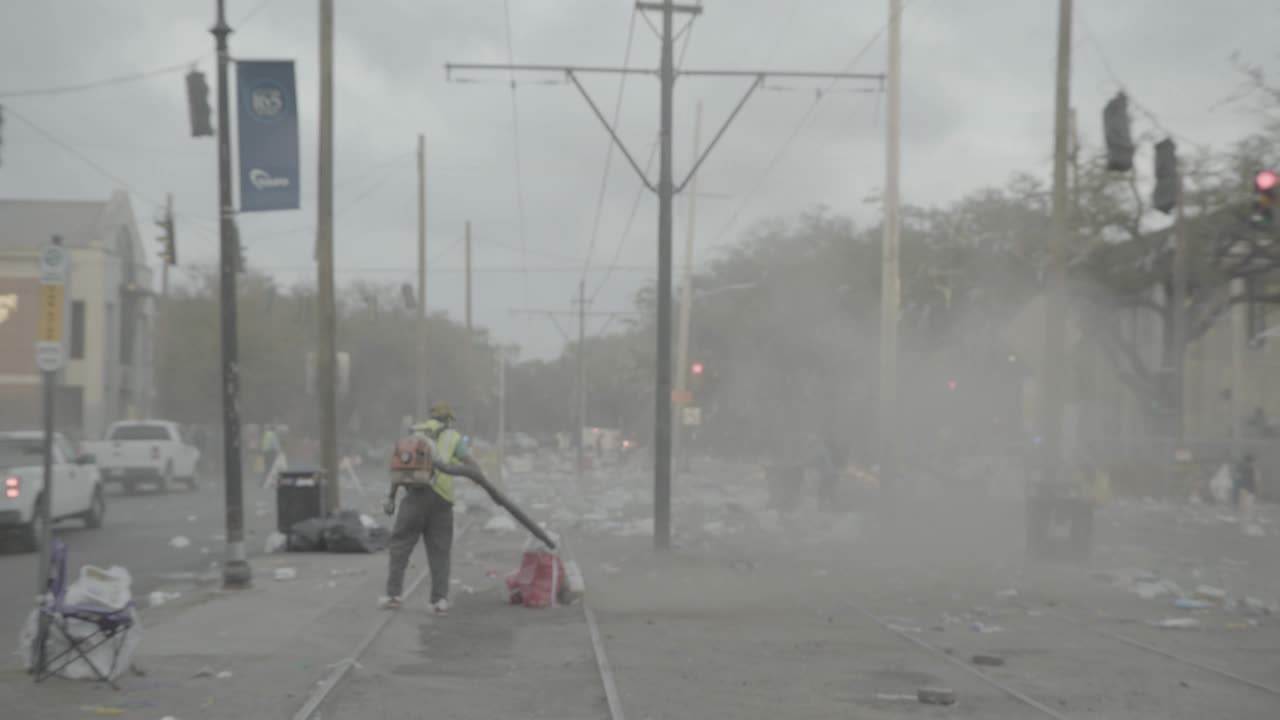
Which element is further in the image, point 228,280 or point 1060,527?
point 1060,527

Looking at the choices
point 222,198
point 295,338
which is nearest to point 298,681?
point 222,198

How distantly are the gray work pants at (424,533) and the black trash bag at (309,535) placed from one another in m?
6.59

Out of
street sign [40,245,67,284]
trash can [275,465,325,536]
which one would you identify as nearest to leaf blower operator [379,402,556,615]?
street sign [40,245,67,284]

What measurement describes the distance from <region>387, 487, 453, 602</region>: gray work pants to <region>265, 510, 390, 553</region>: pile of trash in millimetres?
6334

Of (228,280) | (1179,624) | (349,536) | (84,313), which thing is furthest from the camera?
(84,313)

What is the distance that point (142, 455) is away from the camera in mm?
35438

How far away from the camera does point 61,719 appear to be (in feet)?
25.1

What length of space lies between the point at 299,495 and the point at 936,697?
518 inches

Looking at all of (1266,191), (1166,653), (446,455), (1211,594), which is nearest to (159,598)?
(446,455)

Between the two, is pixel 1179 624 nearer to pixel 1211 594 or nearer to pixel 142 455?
pixel 1211 594

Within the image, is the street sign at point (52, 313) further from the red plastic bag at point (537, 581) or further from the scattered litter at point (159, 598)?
the red plastic bag at point (537, 581)

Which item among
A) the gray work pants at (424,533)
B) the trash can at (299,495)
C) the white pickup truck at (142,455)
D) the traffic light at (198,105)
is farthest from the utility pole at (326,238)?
the white pickup truck at (142,455)

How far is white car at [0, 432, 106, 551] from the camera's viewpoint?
18734 mm

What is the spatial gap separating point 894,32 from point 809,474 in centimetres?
1149
